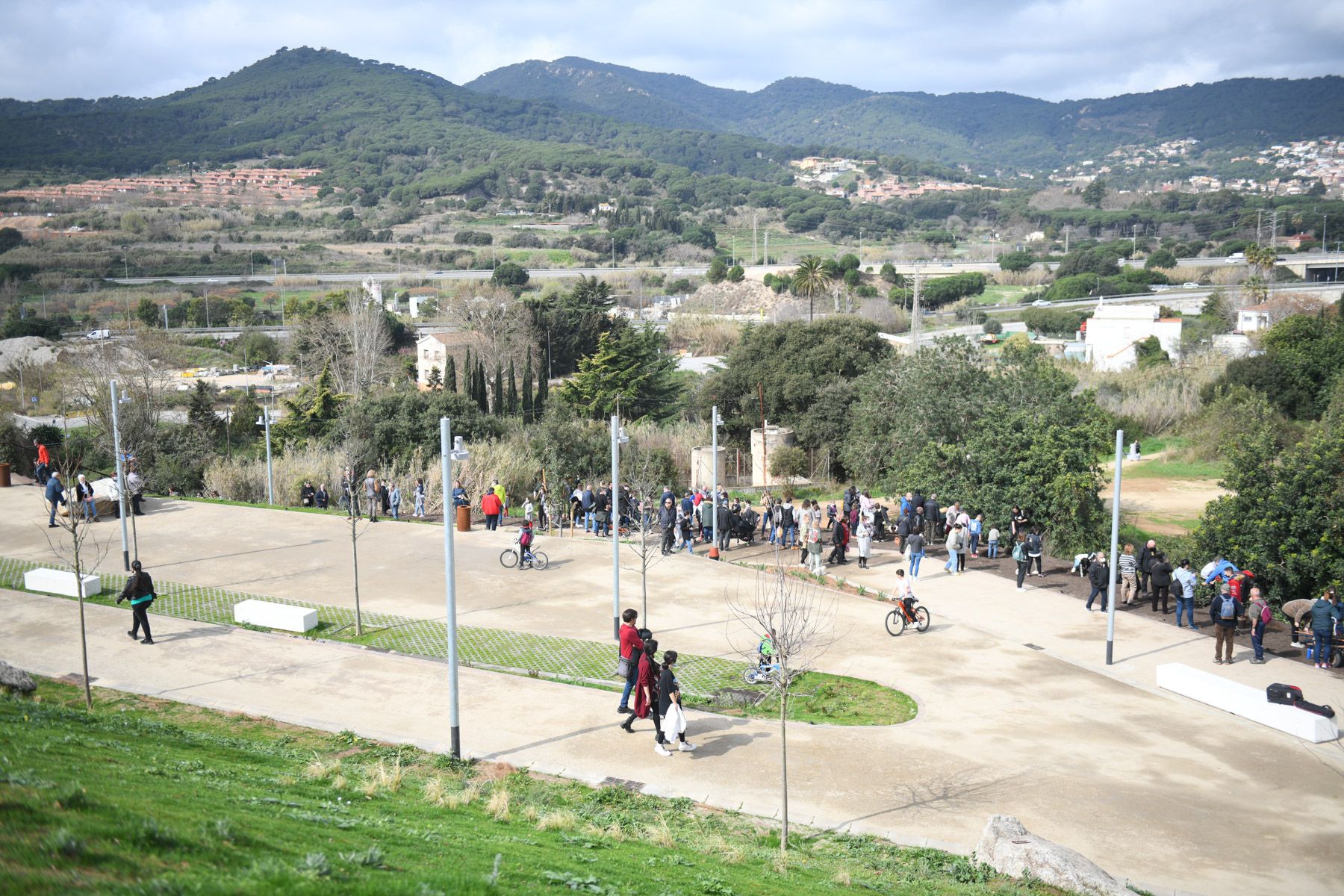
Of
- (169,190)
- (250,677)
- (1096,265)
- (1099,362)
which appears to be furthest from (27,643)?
(169,190)

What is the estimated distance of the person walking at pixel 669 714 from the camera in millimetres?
12844

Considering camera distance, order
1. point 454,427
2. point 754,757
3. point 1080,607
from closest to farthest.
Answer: point 754,757, point 1080,607, point 454,427

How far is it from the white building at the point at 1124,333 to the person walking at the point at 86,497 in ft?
176

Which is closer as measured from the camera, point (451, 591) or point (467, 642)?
point (451, 591)

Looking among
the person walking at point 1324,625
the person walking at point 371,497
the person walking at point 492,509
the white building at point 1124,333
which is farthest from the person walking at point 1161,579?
the white building at point 1124,333

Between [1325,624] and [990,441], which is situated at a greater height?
[990,441]

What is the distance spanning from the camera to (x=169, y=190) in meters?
169

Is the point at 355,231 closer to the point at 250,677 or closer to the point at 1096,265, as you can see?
the point at 1096,265

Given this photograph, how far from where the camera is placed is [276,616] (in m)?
17.8

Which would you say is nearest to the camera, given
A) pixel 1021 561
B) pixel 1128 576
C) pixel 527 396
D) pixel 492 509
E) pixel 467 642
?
pixel 467 642

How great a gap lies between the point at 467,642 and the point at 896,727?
7.33 m

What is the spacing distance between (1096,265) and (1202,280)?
10807mm

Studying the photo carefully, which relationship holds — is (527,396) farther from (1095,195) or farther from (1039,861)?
(1095,195)

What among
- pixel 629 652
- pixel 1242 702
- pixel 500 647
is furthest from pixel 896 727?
pixel 500 647
